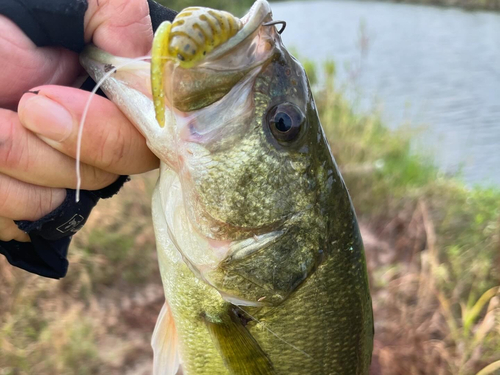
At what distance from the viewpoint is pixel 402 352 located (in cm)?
296

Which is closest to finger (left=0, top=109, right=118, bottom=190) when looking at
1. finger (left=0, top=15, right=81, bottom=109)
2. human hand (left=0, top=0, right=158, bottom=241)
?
human hand (left=0, top=0, right=158, bottom=241)

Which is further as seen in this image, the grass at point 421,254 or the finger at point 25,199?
the grass at point 421,254

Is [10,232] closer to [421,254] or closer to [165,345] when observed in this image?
[165,345]

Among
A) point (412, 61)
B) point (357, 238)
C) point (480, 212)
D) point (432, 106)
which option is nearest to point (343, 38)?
point (412, 61)

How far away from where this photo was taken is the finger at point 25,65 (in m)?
1.20

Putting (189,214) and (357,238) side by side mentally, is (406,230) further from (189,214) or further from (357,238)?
(189,214)

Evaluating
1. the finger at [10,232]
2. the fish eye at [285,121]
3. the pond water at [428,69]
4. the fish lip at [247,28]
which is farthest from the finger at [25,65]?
the pond water at [428,69]

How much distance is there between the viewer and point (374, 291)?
12.6 feet

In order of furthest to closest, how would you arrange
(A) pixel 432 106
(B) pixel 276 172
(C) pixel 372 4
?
(C) pixel 372 4, (A) pixel 432 106, (B) pixel 276 172

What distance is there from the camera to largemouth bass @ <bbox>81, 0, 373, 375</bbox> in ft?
3.69

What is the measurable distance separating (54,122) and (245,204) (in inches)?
22.3

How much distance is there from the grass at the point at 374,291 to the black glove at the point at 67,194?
5.47 ft

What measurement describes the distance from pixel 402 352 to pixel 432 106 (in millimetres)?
7830

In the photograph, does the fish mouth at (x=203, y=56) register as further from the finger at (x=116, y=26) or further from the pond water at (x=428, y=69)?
the pond water at (x=428, y=69)
